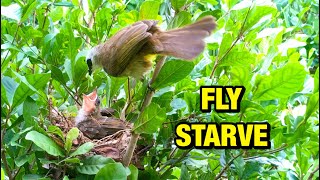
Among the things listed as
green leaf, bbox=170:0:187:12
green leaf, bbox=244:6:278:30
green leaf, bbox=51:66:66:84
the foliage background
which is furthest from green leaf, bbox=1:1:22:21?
green leaf, bbox=244:6:278:30

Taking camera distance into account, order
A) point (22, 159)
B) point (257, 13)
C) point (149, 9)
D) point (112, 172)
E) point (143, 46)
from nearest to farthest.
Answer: point (112, 172) → point (22, 159) → point (257, 13) → point (149, 9) → point (143, 46)

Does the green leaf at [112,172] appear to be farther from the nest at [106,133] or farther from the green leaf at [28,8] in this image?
the green leaf at [28,8]

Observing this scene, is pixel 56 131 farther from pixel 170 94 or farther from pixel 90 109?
pixel 90 109

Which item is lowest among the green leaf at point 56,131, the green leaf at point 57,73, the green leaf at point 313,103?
the green leaf at point 56,131

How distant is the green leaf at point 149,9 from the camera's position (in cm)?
116

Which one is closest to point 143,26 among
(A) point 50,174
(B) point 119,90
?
(B) point 119,90

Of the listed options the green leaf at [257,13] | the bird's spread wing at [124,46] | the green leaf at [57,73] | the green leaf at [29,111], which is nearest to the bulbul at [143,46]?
the bird's spread wing at [124,46]

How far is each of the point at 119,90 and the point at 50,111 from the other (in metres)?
0.26

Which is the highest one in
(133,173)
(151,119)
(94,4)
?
(94,4)

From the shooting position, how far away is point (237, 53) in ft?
3.56

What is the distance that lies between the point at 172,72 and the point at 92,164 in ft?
0.75

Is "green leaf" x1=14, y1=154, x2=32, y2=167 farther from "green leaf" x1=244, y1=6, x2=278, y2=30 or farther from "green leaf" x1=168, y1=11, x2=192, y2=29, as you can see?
"green leaf" x1=244, y1=6, x2=278, y2=30

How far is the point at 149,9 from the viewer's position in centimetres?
118

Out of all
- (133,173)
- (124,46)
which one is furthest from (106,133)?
(133,173)
